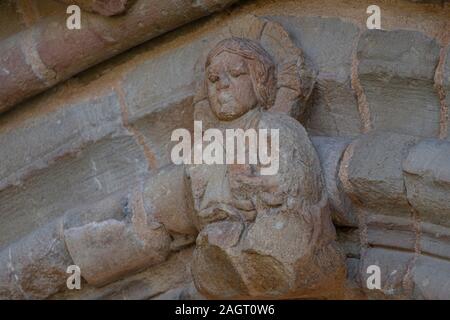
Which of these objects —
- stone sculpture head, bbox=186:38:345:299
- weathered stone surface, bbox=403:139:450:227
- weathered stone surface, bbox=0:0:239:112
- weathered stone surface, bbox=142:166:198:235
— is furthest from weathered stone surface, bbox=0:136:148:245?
weathered stone surface, bbox=403:139:450:227

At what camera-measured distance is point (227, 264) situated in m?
3.67

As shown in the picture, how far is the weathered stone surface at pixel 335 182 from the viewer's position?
379 centimetres

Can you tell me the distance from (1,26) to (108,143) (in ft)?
1.59

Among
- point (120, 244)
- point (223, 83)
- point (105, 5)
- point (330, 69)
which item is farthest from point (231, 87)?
point (120, 244)

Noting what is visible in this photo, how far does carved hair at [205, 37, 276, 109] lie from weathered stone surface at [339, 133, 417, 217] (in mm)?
283

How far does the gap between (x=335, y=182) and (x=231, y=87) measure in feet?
1.31

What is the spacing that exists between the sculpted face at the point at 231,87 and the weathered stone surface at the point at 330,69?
23 centimetres

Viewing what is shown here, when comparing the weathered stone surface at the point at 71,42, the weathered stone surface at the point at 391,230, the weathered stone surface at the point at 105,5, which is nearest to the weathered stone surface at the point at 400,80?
the weathered stone surface at the point at 391,230

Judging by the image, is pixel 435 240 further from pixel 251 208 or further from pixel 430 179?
pixel 251 208

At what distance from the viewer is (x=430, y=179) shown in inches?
143

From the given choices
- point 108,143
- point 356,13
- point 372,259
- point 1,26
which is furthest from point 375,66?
point 1,26

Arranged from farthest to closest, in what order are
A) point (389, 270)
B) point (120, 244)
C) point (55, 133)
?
point (55, 133)
point (120, 244)
point (389, 270)

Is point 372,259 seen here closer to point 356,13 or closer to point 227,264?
point 227,264

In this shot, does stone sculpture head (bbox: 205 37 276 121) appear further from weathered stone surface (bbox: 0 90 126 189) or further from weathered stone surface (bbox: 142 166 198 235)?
weathered stone surface (bbox: 0 90 126 189)
